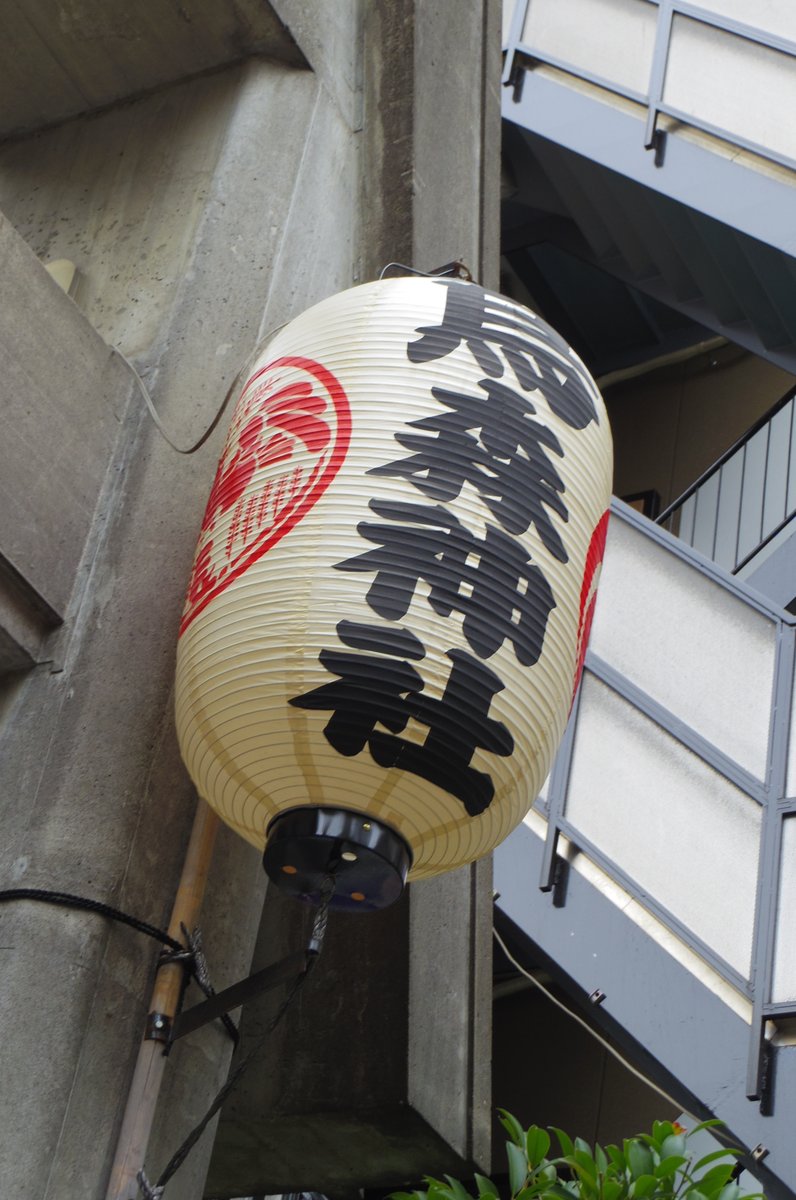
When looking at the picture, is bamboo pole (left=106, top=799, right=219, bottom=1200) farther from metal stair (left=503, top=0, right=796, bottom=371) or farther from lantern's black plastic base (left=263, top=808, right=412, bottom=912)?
metal stair (left=503, top=0, right=796, bottom=371)

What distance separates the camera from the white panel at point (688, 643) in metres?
7.40

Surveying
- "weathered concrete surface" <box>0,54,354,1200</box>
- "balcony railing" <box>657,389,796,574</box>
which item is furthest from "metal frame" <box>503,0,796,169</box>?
"weathered concrete surface" <box>0,54,354,1200</box>

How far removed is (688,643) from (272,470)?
16.0 feet

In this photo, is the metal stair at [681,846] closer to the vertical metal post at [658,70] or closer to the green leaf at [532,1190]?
the green leaf at [532,1190]

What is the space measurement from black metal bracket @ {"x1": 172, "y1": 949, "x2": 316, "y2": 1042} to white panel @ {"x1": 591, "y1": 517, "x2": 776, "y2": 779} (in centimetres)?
447

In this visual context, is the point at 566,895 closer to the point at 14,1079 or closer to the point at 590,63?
the point at 14,1079

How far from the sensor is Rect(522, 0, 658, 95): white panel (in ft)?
33.1

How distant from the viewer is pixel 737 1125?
20.4 ft

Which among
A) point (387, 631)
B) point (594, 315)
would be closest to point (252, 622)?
point (387, 631)

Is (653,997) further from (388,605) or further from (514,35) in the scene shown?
(514,35)

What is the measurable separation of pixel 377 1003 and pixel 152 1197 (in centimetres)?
159

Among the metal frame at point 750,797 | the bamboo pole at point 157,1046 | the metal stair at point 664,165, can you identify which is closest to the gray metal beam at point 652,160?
the metal stair at point 664,165

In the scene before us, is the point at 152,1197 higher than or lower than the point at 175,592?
→ lower

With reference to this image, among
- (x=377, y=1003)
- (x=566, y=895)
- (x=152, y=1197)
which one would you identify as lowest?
(x=152, y=1197)
